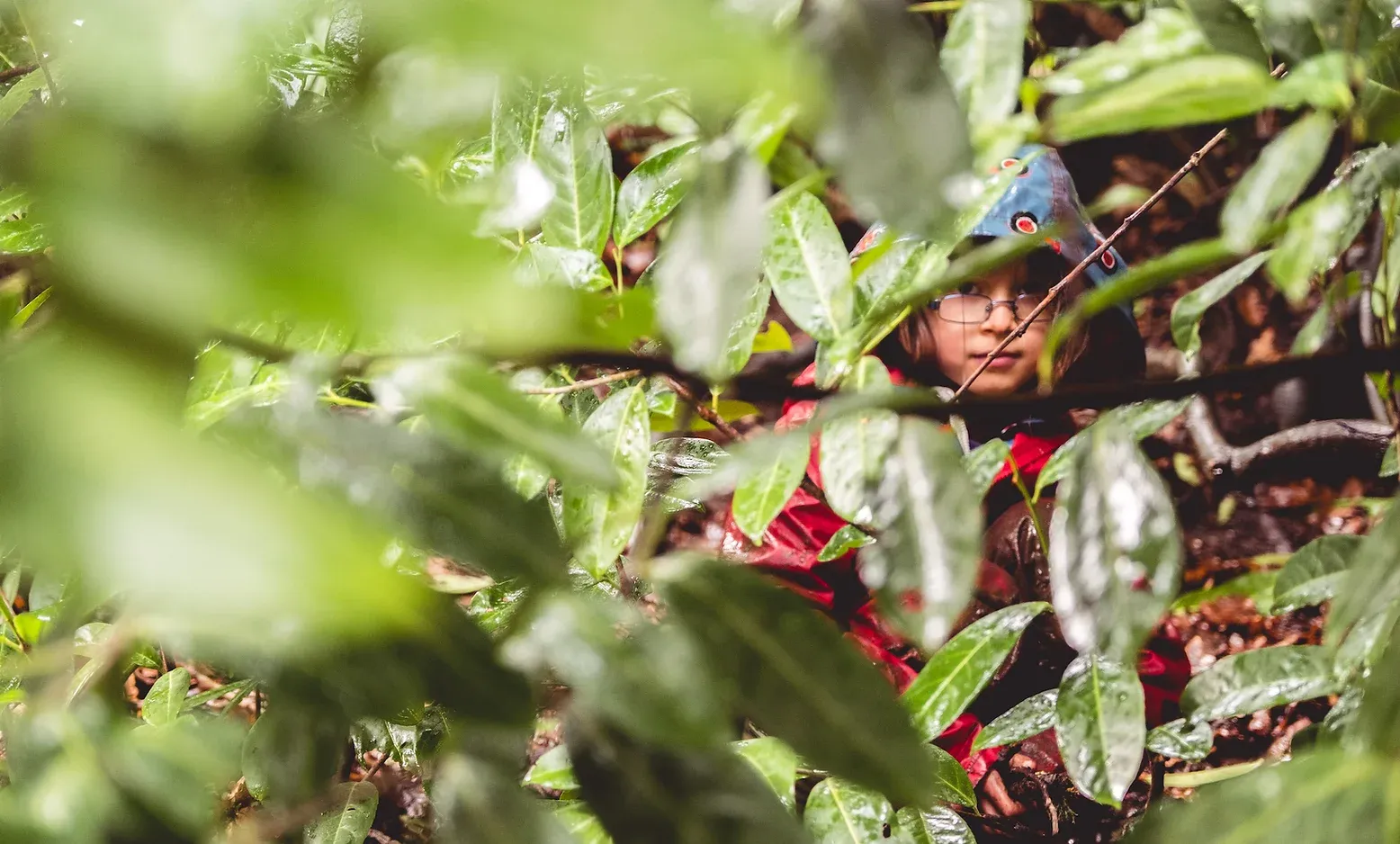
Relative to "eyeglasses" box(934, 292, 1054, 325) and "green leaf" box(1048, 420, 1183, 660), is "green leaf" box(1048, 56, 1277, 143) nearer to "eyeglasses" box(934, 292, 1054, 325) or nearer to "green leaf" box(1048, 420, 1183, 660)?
"green leaf" box(1048, 420, 1183, 660)

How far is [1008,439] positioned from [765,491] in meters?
1.07

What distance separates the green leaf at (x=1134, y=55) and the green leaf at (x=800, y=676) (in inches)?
8.3

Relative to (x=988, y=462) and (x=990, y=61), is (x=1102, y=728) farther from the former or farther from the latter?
(x=990, y=61)

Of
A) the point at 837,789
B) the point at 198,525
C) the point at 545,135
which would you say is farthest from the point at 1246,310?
the point at 198,525

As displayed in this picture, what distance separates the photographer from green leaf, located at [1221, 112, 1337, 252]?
308mm

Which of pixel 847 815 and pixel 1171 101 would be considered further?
pixel 847 815

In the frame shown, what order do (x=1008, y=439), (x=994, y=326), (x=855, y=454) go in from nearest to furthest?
(x=855, y=454) < (x=994, y=326) < (x=1008, y=439)

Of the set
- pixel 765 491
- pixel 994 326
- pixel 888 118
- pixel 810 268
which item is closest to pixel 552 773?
pixel 765 491

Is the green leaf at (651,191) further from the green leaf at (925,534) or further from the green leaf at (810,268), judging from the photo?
the green leaf at (925,534)

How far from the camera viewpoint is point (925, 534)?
0.29 meters

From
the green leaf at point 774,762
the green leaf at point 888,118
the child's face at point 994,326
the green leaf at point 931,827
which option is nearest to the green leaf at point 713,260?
the green leaf at point 888,118

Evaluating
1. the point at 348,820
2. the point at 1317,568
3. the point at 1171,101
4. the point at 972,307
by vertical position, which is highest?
the point at 1171,101

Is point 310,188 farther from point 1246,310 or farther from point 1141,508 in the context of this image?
point 1246,310

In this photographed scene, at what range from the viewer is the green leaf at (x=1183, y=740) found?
689mm
